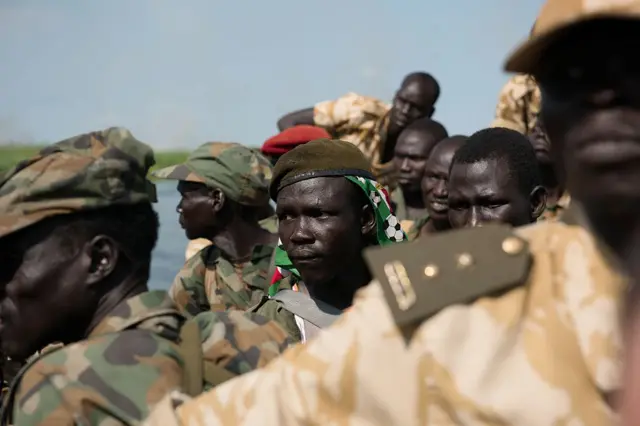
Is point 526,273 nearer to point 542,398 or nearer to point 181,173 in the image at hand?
point 542,398

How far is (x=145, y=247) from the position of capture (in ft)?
6.88

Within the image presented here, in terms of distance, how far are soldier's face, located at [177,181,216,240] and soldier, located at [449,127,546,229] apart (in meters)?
1.86

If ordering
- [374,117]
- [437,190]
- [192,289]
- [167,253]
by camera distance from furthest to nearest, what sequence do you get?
1. [167,253]
2. [374,117]
3. [437,190]
4. [192,289]

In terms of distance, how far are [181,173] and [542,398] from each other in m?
4.17

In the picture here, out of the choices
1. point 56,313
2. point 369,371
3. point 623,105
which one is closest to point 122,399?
point 56,313

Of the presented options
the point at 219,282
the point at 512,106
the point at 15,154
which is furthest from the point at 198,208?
the point at 15,154

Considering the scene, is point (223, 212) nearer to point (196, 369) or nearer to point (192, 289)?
point (192, 289)

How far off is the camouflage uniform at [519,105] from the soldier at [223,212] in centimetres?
247

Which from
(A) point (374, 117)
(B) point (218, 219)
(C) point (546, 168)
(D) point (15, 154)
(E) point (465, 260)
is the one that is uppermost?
(E) point (465, 260)

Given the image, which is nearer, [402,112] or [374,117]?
[402,112]

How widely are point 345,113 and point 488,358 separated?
22.6 feet

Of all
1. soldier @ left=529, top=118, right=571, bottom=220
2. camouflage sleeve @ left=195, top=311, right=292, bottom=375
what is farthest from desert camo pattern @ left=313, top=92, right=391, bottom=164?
camouflage sleeve @ left=195, top=311, right=292, bottom=375

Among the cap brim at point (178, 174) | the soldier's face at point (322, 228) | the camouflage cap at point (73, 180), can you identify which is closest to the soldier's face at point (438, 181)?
the cap brim at point (178, 174)

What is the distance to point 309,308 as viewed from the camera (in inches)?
132
